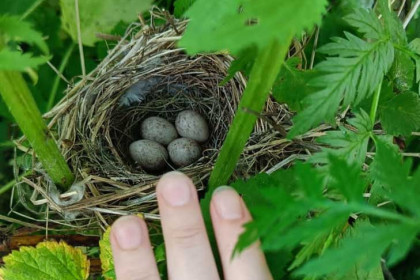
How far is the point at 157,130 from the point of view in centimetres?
147

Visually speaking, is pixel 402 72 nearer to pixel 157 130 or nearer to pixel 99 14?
pixel 157 130

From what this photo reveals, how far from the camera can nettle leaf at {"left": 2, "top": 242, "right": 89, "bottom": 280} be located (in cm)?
115

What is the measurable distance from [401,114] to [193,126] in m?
0.56

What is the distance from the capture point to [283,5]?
21.1 inches

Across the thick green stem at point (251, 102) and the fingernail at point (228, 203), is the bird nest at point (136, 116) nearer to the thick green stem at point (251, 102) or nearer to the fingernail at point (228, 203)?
the thick green stem at point (251, 102)

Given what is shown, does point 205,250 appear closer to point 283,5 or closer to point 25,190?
point 283,5

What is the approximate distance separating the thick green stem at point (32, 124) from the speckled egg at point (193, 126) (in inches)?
14.4

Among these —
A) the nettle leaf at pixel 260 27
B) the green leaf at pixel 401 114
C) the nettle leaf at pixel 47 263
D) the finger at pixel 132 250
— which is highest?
the nettle leaf at pixel 260 27

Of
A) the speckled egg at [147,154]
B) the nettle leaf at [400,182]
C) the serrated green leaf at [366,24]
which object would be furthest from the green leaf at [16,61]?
the speckled egg at [147,154]

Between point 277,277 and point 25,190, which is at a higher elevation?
point 25,190

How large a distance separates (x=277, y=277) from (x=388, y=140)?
31cm

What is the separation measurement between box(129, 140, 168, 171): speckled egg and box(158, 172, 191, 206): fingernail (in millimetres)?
523

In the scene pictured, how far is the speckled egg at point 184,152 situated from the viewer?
55.5 inches

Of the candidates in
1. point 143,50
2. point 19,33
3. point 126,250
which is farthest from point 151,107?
point 19,33
